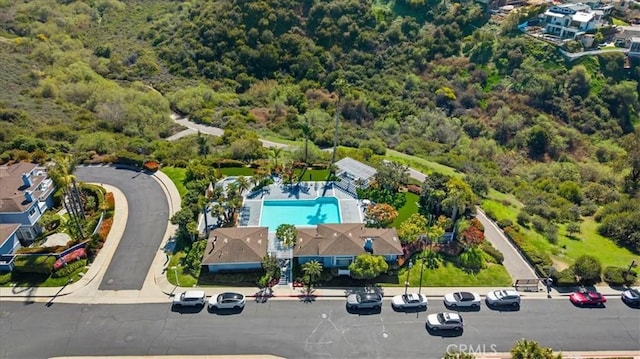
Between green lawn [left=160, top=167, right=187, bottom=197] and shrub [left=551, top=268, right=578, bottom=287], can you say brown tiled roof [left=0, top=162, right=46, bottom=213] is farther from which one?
shrub [left=551, top=268, right=578, bottom=287]

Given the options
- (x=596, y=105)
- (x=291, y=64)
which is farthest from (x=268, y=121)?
(x=596, y=105)

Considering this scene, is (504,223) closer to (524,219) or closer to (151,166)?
(524,219)

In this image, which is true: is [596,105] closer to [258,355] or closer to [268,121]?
[268,121]

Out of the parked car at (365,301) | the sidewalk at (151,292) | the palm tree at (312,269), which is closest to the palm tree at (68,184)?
the sidewalk at (151,292)

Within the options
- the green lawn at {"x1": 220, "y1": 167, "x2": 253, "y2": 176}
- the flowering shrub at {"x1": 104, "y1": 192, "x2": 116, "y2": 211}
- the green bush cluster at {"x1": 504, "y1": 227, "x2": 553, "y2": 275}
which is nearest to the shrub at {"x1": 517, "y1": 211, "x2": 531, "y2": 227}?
the green bush cluster at {"x1": 504, "y1": 227, "x2": 553, "y2": 275}

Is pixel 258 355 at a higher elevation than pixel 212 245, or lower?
lower

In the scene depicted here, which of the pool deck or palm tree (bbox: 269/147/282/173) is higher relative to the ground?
palm tree (bbox: 269/147/282/173)

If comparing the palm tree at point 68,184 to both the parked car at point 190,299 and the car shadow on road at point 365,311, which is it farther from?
the car shadow on road at point 365,311
